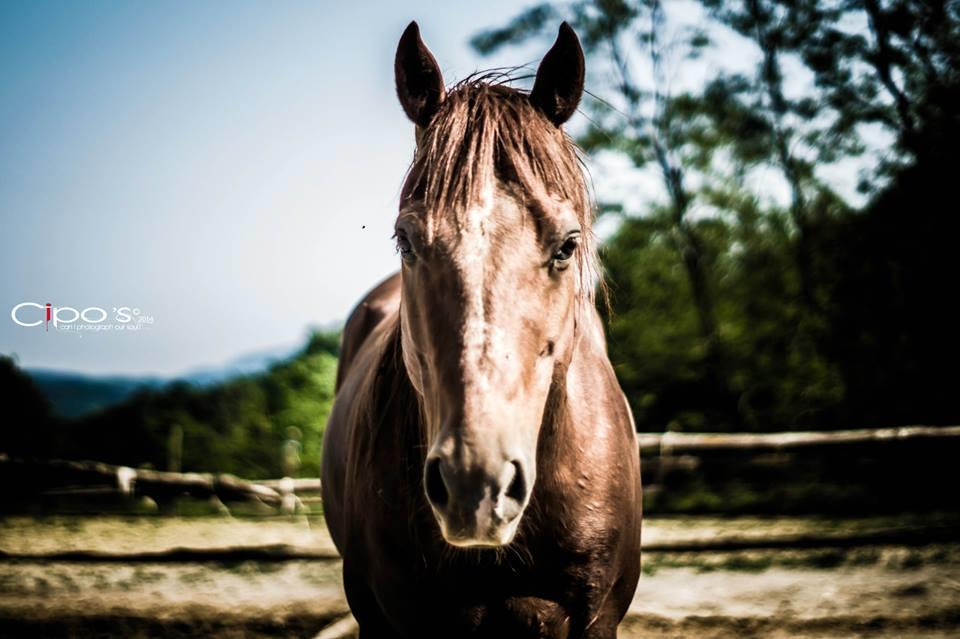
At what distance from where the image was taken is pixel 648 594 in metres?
4.83

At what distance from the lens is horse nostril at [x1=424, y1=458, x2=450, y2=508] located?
1.22 metres

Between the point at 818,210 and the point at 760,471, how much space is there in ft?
15.3

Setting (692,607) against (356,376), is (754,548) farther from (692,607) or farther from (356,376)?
(356,376)

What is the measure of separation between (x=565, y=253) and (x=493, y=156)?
27cm

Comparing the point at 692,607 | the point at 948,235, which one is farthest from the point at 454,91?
the point at 948,235

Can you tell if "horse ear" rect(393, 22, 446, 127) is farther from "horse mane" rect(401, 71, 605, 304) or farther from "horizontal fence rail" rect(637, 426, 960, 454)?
"horizontal fence rail" rect(637, 426, 960, 454)

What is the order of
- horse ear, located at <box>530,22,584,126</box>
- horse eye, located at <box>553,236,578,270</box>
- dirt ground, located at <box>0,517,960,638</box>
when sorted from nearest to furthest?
horse eye, located at <box>553,236,578,270</box> < horse ear, located at <box>530,22,584,126</box> < dirt ground, located at <box>0,517,960,638</box>

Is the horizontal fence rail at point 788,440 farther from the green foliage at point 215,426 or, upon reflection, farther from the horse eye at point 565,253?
the green foliage at point 215,426

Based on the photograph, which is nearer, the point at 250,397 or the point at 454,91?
the point at 454,91

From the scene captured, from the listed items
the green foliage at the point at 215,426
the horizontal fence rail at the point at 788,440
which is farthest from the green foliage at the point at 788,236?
the green foliage at the point at 215,426

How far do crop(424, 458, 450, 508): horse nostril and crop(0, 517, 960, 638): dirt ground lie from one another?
3.20 meters

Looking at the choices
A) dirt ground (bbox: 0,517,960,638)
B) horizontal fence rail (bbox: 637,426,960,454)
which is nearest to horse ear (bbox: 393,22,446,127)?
dirt ground (bbox: 0,517,960,638)

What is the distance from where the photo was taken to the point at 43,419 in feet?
28.7

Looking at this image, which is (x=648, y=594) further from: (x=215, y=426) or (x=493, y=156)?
(x=215, y=426)
